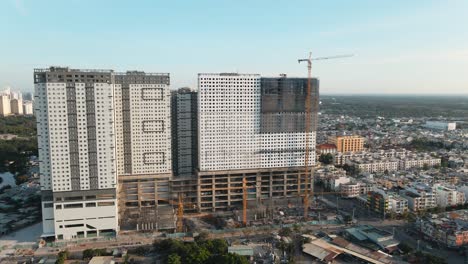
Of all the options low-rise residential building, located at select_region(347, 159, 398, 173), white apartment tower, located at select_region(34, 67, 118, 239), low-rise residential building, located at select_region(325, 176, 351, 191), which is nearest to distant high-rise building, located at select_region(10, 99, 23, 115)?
white apartment tower, located at select_region(34, 67, 118, 239)

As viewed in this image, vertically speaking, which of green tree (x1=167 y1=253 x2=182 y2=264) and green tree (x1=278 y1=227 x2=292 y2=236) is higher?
green tree (x1=167 y1=253 x2=182 y2=264)

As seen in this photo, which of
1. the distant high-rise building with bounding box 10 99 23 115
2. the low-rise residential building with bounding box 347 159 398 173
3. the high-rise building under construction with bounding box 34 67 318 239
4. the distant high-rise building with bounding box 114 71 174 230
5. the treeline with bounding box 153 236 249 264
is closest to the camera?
the treeline with bounding box 153 236 249 264

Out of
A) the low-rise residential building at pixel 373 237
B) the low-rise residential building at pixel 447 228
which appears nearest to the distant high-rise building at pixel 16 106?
the low-rise residential building at pixel 373 237

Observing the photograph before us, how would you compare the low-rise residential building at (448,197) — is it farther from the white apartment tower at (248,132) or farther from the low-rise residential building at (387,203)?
the white apartment tower at (248,132)

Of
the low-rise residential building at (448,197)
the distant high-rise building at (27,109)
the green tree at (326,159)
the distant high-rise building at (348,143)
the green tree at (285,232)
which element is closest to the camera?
the green tree at (285,232)

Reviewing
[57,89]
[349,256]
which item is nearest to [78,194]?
[57,89]

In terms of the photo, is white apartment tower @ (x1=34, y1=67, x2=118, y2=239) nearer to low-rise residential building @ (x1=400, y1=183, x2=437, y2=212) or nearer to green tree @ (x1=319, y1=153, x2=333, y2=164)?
low-rise residential building @ (x1=400, y1=183, x2=437, y2=212)

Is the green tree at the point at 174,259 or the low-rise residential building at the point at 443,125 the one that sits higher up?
the low-rise residential building at the point at 443,125

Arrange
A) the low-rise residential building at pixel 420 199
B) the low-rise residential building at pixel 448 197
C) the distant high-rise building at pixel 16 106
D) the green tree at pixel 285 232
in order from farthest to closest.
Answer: the distant high-rise building at pixel 16 106, the low-rise residential building at pixel 448 197, the low-rise residential building at pixel 420 199, the green tree at pixel 285 232
